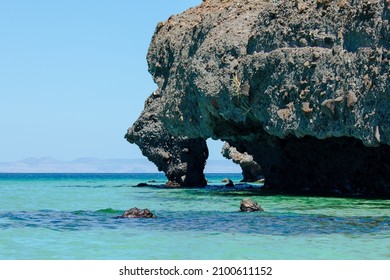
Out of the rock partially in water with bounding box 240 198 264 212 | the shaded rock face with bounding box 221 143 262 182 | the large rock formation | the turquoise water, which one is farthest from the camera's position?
the shaded rock face with bounding box 221 143 262 182

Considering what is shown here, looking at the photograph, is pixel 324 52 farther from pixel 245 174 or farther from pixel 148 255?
pixel 245 174

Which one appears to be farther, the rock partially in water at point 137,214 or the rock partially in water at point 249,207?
the rock partially in water at point 249,207

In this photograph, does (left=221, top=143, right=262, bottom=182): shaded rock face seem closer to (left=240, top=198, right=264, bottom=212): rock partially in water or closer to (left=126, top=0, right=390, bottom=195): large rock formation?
(left=126, top=0, right=390, bottom=195): large rock formation

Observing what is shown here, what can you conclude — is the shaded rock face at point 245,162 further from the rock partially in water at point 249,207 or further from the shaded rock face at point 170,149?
the rock partially in water at point 249,207

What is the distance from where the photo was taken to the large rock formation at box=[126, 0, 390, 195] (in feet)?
98.7

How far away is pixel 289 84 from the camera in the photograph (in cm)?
3341

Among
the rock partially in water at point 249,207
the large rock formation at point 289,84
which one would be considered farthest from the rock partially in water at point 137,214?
the large rock formation at point 289,84

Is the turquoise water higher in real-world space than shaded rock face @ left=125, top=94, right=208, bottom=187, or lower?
lower

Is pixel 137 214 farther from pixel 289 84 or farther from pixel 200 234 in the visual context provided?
pixel 289 84

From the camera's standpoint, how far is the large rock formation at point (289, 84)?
30094 mm

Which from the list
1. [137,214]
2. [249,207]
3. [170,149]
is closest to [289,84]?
[249,207]

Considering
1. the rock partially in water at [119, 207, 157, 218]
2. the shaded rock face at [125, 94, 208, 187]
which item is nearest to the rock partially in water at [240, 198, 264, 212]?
the rock partially in water at [119, 207, 157, 218]

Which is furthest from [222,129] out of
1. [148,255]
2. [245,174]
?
[245,174]

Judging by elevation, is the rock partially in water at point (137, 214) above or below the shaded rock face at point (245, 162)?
below
